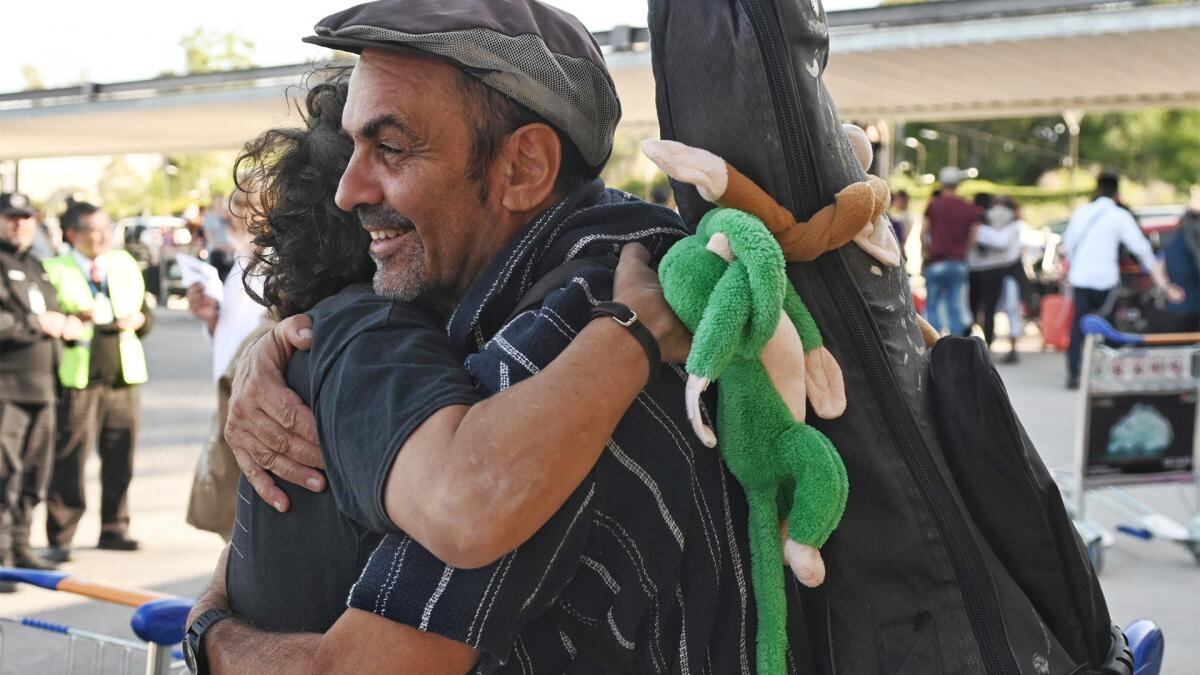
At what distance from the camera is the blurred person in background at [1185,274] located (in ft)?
37.0

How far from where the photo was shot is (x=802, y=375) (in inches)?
58.6

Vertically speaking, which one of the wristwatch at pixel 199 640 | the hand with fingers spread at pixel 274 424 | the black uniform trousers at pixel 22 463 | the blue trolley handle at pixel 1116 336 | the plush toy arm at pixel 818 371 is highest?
the plush toy arm at pixel 818 371

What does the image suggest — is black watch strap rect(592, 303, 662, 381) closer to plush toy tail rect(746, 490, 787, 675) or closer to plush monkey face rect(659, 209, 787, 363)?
plush monkey face rect(659, 209, 787, 363)

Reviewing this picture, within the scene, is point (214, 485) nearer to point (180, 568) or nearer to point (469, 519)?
point (180, 568)

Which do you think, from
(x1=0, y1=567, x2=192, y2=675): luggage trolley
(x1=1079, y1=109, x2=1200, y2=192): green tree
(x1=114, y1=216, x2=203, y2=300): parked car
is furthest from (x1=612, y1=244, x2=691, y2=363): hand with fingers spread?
(x1=1079, y1=109, x2=1200, y2=192): green tree

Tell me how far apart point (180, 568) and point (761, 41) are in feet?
19.9

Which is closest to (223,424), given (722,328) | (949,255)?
(722,328)

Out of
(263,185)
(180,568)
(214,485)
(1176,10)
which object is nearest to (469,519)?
(263,185)

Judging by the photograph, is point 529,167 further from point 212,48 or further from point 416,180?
point 212,48

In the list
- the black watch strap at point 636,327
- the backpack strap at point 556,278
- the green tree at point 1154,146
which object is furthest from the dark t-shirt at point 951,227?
the green tree at point 1154,146

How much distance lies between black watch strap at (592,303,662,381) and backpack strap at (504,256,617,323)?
3.6 inches

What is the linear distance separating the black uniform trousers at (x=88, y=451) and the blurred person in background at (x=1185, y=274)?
8747mm

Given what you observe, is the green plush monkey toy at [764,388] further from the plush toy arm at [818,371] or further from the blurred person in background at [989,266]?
the blurred person in background at [989,266]

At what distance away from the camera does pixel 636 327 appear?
1.46 metres
